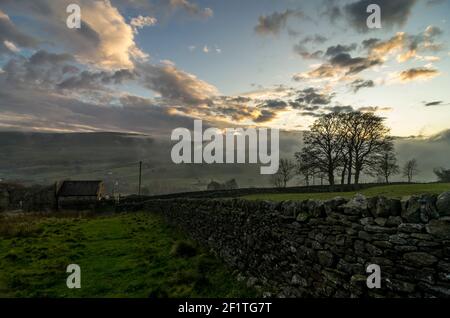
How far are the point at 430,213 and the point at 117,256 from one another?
1193 cm

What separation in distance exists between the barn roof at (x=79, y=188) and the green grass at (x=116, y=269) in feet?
148

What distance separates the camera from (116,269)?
413 inches

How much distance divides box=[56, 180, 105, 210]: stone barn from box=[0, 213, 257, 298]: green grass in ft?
137

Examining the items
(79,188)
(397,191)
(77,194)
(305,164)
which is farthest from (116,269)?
(79,188)

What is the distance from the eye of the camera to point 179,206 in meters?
20.1

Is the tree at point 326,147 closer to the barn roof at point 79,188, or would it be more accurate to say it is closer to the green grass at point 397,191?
the green grass at point 397,191

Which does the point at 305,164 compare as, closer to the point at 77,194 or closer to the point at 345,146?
the point at 345,146

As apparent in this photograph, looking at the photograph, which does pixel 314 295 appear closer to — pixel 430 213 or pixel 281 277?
pixel 281 277

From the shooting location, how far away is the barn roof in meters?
58.2

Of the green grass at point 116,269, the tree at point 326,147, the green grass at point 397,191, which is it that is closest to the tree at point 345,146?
the tree at point 326,147

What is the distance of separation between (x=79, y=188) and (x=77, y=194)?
195 centimetres

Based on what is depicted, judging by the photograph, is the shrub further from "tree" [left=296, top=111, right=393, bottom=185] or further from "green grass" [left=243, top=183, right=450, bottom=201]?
"tree" [left=296, top=111, right=393, bottom=185]

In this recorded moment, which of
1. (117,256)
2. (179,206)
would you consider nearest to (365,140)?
(179,206)

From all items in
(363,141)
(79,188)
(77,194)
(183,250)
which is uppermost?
(363,141)
